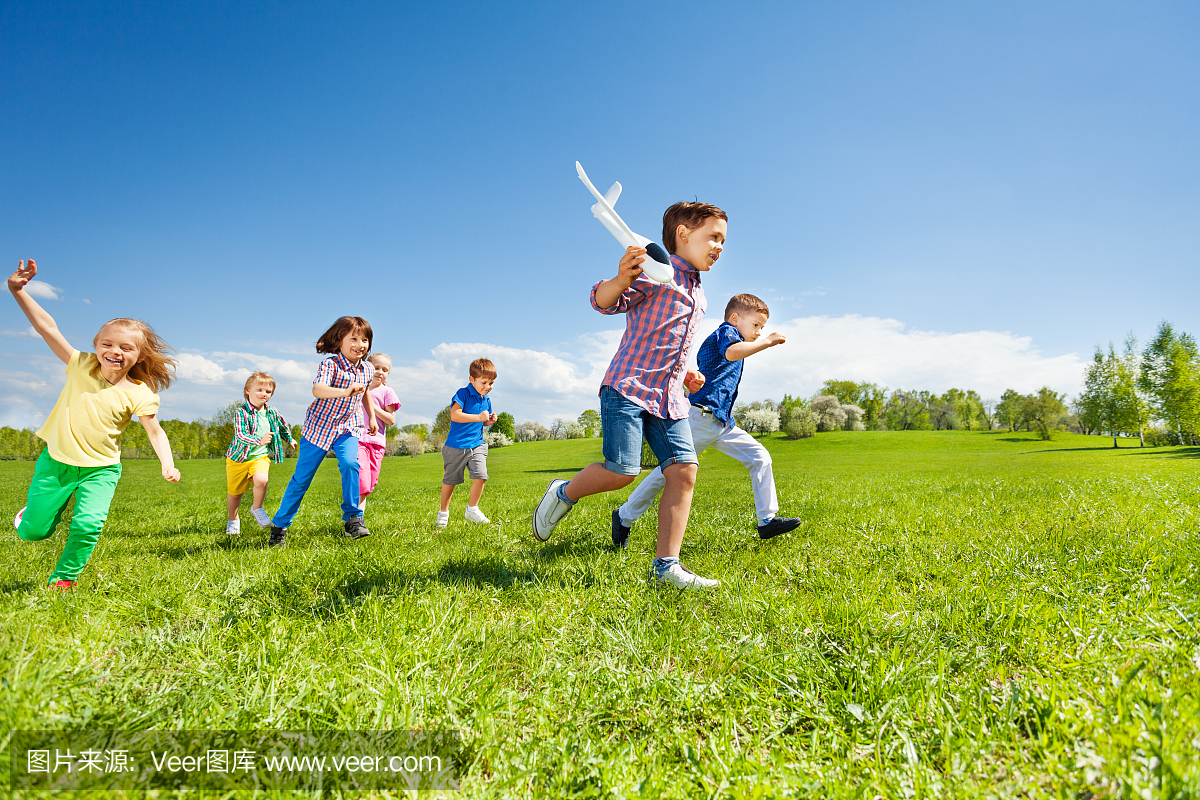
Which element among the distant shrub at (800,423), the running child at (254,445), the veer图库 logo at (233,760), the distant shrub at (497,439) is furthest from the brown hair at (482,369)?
the distant shrub at (800,423)

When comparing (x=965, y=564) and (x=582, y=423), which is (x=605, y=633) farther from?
(x=582, y=423)

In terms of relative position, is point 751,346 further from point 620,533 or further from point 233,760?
point 233,760

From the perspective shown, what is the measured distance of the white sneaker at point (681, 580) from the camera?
131 inches

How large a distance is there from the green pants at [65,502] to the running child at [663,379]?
330cm

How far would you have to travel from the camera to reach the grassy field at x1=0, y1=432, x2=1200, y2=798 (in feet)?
5.41

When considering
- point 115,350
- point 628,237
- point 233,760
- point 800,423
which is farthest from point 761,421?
point 233,760

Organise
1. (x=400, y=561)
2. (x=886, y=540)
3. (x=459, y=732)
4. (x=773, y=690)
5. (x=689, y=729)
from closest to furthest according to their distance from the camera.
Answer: (x=459, y=732)
(x=689, y=729)
(x=773, y=690)
(x=400, y=561)
(x=886, y=540)

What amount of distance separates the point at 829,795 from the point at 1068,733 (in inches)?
31.1

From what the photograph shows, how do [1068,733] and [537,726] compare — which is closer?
[1068,733]

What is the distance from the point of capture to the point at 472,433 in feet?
23.6

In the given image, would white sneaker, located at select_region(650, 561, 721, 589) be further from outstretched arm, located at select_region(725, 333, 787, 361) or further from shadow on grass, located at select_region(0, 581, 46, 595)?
shadow on grass, located at select_region(0, 581, 46, 595)

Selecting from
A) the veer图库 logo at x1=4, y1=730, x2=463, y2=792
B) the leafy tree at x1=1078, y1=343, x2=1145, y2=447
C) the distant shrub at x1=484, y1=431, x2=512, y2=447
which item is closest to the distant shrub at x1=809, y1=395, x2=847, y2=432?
the leafy tree at x1=1078, y1=343, x2=1145, y2=447

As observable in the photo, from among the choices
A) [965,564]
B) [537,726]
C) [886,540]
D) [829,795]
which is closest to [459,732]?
[537,726]

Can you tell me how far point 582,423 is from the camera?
67062 millimetres
